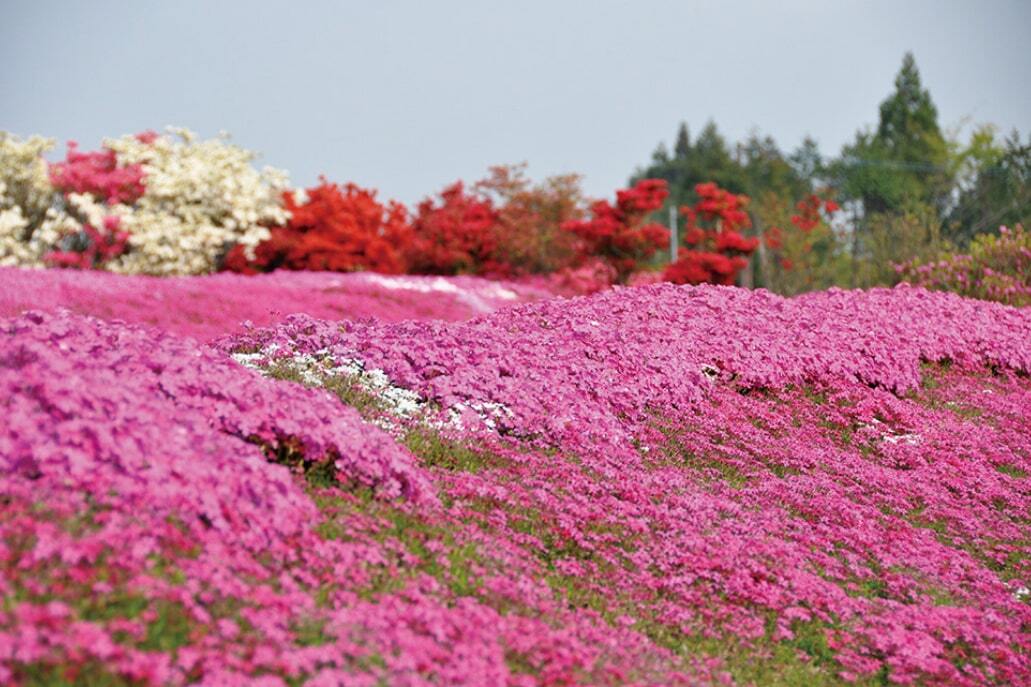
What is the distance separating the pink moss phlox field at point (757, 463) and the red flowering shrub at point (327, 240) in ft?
85.2

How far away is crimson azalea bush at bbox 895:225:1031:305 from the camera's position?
24.2 metres

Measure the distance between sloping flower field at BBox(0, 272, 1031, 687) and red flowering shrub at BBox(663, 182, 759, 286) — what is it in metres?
24.3

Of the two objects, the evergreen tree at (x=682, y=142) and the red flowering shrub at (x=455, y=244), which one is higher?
the evergreen tree at (x=682, y=142)

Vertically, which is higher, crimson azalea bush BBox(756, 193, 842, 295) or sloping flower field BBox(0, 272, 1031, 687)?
crimson azalea bush BBox(756, 193, 842, 295)

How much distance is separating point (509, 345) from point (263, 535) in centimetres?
632

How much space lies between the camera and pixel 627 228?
38.7 m

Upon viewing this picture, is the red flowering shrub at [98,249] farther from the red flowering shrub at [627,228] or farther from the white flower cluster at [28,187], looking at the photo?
the red flowering shrub at [627,228]

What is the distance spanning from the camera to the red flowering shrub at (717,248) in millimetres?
38531

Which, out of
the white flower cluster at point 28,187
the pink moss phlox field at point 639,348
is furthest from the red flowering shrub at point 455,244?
the pink moss phlox field at point 639,348

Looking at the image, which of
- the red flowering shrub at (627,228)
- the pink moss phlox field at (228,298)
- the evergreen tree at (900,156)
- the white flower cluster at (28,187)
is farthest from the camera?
the evergreen tree at (900,156)

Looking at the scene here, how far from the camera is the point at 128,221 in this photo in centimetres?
3791

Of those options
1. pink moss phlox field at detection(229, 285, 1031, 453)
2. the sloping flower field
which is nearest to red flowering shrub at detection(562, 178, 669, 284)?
pink moss phlox field at detection(229, 285, 1031, 453)

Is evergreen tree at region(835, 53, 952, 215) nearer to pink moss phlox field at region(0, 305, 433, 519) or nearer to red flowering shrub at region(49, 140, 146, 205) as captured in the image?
red flowering shrub at region(49, 140, 146, 205)

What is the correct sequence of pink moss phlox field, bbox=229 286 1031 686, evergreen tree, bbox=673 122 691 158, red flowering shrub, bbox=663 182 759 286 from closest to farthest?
pink moss phlox field, bbox=229 286 1031 686 < red flowering shrub, bbox=663 182 759 286 < evergreen tree, bbox=673 122 691 158
